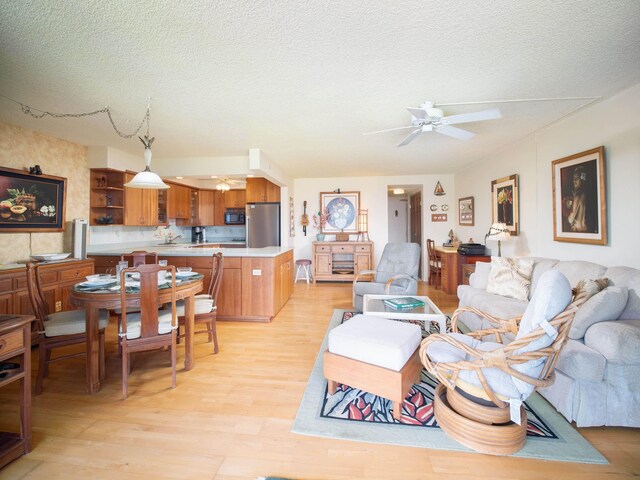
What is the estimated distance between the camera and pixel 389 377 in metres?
1.71

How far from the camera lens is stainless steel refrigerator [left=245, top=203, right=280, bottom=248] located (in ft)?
19.2

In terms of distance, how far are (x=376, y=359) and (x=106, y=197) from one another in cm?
468

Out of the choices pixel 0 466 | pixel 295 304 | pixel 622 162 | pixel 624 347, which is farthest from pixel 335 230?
pixel 0 466

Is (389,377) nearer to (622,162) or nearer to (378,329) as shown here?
(378,329)

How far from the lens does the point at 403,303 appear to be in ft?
9.29

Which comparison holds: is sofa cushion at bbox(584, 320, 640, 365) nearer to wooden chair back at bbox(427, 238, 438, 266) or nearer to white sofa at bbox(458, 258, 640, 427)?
white sofa at bbox(458, 258, 640, 427)

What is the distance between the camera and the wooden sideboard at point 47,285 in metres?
2.73

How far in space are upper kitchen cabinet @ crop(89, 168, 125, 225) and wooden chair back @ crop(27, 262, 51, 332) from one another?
231cm

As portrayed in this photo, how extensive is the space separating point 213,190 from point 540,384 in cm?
669

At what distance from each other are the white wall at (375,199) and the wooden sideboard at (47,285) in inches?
156

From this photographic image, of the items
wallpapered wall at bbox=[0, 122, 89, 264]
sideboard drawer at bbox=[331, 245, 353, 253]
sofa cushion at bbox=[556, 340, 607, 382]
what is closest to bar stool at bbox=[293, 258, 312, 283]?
sideboard drawer at bbox=[331, 245, 353, 253]

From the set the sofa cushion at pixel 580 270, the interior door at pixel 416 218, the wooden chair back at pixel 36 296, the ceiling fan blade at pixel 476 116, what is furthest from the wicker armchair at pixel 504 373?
the interior door at pixel 416 218

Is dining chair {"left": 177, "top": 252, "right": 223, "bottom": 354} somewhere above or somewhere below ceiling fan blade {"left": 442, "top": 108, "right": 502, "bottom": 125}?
below

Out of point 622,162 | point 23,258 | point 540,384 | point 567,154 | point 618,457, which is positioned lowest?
point 618,457
